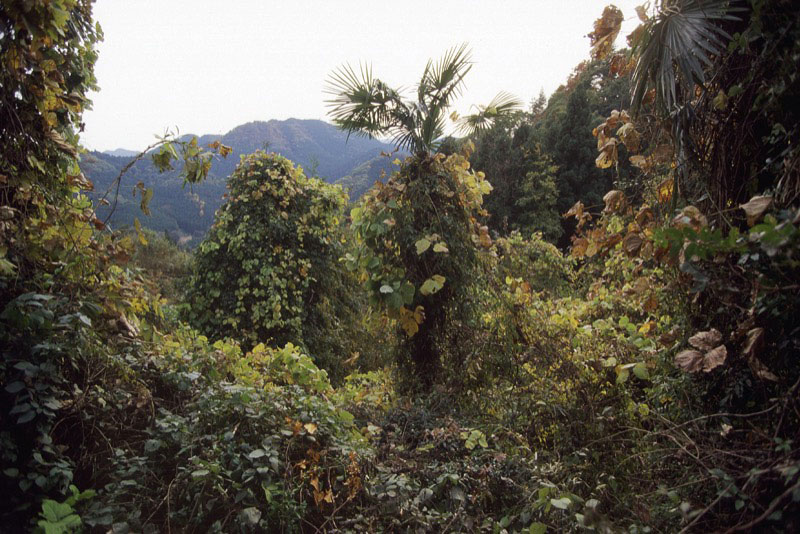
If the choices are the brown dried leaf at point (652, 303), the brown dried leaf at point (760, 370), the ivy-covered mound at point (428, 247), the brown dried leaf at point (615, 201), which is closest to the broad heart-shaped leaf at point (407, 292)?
the ivy-covered mound at point (428, 247)

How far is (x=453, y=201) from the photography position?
386 cm

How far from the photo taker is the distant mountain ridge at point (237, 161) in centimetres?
2856

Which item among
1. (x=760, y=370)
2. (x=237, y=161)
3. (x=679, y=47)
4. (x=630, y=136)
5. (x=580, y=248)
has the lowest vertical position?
(x=760, y=370)

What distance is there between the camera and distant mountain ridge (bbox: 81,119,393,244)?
28562 millimetres

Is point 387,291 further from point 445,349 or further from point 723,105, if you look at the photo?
point 723,105

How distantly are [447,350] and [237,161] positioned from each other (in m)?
44.3

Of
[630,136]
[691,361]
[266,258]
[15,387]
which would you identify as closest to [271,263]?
[266,258]

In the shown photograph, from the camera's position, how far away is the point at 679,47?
190 cm

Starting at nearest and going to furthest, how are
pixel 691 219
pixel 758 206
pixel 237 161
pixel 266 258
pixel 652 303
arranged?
pixel 758 206 → pixel 691 219 → pixel 652 303 → pixel 266 258 → pixel 237 161

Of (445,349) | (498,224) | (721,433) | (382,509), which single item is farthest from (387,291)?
(498,224)

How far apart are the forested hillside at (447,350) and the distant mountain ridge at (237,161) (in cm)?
83

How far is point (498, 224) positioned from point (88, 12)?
18.0 metres

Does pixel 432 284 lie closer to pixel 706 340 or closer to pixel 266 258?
pixel 706 340

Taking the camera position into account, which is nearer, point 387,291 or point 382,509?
point 382,509
